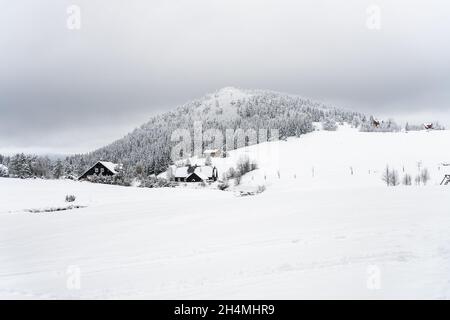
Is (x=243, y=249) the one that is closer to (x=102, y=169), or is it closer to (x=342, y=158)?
(x=102, y=169)

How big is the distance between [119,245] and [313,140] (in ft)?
466

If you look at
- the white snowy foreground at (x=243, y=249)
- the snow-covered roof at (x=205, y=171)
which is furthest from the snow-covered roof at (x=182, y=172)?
the white snowy foreground at (x=243, y=249)

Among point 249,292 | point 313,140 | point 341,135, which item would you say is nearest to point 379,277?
point 249,292

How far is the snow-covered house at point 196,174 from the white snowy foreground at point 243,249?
8478cm

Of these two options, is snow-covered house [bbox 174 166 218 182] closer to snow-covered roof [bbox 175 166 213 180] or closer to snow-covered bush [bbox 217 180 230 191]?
snow-covered roof [bbox 175 166 213 180]

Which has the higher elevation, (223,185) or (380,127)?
(380,127)

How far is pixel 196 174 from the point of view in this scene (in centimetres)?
10888

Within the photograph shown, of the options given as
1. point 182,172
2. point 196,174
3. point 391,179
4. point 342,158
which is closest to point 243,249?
point 391,179

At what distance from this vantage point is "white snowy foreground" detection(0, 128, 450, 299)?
8.31 metres

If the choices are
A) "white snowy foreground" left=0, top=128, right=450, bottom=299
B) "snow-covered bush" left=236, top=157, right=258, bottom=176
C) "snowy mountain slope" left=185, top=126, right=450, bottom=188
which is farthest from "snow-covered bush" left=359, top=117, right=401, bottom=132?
"white snowy foreground" left=0, top=128, right=450, bottom=299

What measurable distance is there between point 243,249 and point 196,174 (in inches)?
3856
